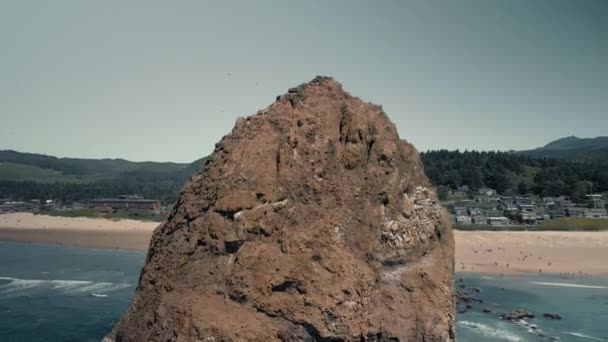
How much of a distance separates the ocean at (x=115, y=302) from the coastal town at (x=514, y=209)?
40.0 meters

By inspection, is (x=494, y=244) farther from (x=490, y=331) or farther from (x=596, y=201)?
(x=596, y=201)

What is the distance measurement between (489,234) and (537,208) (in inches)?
1439

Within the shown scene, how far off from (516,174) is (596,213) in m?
51.8

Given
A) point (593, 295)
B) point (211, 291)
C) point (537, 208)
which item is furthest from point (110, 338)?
point (537, 208)

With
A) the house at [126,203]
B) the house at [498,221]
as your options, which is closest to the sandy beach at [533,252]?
the house at [498,221]

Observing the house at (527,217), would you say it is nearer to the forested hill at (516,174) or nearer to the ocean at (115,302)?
the forested hill at (516,174)

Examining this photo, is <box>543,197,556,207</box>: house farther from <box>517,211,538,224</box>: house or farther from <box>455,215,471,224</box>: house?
<box>455,215,471,224</box>: house

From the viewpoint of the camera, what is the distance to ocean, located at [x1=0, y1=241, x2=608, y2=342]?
3416cm

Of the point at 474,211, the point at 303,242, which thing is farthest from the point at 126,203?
the point at 303,242

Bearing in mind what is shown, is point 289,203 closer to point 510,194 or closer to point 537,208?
point 537,208

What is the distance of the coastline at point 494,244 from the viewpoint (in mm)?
63094

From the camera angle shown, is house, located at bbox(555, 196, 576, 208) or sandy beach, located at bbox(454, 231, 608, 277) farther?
house, located at bbox(555, 196, 576, 208)

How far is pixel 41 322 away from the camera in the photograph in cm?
3544

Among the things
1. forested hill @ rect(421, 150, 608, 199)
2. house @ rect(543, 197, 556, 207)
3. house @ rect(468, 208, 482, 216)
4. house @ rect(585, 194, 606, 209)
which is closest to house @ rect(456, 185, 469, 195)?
forested hill @ rect(421, 150, 608, 199)
